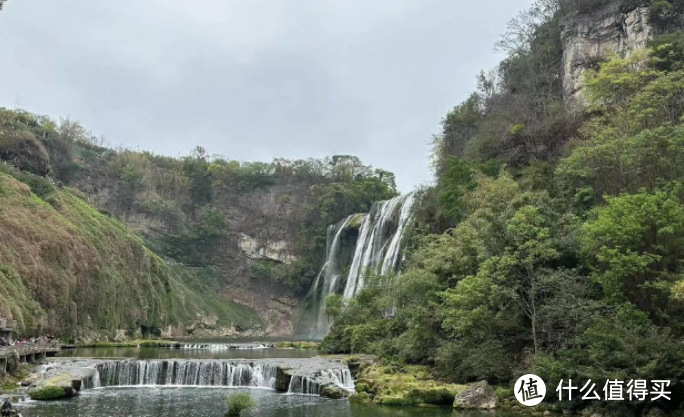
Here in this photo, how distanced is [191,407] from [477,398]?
9.77 meters

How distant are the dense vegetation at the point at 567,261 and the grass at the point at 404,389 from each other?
1176 mm

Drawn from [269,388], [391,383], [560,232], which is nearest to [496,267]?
[560,232]

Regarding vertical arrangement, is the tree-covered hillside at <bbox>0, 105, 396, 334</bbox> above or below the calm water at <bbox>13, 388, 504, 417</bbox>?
above

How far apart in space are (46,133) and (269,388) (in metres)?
62.7

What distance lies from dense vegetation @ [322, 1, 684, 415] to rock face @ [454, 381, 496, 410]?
1608mm

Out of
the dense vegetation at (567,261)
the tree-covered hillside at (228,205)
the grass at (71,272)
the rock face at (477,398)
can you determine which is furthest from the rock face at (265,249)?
the rock face at (477,398)

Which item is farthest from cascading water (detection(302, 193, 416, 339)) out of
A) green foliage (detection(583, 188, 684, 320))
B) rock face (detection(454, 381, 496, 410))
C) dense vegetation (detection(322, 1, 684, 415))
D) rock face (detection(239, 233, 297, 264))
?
green foliage (detection(583, 188, 684, 320))

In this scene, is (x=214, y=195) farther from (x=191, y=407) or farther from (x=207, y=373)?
(x=191, y=407)

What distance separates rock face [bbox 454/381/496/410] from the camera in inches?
717

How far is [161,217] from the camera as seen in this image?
81.0m

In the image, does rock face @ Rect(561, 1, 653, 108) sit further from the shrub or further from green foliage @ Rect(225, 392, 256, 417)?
the shrub

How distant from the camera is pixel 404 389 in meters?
20.0

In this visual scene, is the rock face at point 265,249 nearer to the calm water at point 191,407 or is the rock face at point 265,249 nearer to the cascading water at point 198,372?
the cascading water at point 198,372

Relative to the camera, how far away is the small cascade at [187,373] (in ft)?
80.5
